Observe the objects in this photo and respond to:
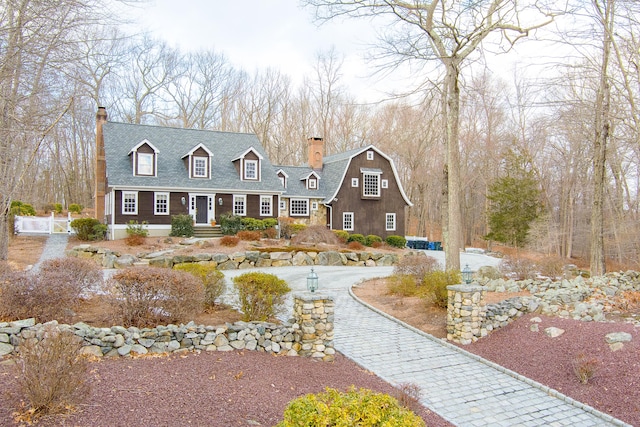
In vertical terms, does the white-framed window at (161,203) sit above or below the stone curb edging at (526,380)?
above

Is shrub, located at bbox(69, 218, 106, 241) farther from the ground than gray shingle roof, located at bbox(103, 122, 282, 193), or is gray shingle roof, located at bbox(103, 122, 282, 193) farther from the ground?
gray shingle roof, located at bbox(103, 122, 282, 193)

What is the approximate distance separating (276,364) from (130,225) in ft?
56.0

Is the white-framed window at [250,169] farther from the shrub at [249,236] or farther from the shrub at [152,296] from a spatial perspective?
the shrub at [152,296]

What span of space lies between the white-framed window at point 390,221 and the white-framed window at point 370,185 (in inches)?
61.6

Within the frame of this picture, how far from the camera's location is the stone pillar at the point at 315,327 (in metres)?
7.12

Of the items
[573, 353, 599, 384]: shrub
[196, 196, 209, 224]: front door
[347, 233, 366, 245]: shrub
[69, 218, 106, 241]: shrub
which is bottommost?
[573, 353, 599, 384]: shrub

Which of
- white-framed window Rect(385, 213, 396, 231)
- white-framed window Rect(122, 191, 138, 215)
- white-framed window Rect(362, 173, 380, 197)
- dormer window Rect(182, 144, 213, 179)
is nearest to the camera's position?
white-framed window Rect(122, 191, 138, 215)

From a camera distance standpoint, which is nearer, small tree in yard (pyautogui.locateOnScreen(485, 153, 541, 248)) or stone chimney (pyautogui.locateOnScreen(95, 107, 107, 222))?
stone chimney (pyautogui.locateOnScreen(95, 107, 107, 222))

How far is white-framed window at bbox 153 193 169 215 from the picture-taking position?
73.7 ft

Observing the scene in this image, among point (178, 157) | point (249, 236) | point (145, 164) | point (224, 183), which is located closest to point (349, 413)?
point (249, 236)

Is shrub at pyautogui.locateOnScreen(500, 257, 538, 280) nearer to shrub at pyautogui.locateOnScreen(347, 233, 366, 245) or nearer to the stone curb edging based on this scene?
the stone curb edging

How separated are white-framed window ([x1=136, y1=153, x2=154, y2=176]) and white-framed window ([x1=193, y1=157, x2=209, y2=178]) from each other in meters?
2.18

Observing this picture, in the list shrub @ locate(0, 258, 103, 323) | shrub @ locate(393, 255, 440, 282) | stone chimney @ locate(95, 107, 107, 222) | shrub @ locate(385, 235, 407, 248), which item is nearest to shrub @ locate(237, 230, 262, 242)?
stone chimney @ locate(95, 107, 107, 222)

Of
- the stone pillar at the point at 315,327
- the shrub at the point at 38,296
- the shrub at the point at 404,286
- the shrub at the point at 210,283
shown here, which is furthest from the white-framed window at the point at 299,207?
the shrub at the point at 38,296
